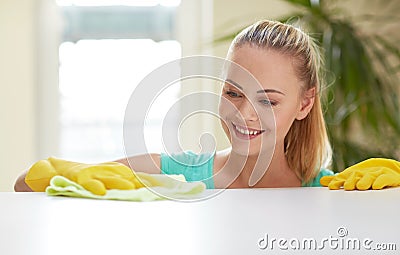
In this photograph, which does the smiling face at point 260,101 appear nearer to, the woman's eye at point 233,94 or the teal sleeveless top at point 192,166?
the woman's eye at point 233,94

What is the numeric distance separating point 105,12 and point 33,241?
2.43 meters

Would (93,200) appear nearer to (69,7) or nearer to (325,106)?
(325,106)

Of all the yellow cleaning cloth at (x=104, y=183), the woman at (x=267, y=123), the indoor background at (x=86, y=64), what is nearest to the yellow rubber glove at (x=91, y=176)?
the yellow cleaning cloth at (x=104, y=183)

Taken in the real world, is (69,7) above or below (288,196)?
above

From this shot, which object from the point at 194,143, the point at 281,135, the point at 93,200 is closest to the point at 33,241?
the point at 93,200

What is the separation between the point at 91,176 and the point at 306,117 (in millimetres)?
576

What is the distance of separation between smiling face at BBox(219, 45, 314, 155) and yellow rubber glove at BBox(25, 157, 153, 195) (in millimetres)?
208

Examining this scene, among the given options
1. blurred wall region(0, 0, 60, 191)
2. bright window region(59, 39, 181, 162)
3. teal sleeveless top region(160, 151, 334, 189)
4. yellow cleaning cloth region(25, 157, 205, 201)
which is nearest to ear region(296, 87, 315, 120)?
teal sleeveless top region(160, 151, 334, 189)

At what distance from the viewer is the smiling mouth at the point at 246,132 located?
971mm

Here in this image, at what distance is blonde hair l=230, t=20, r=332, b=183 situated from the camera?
122cm

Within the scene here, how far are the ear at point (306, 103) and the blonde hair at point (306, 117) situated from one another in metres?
0.01

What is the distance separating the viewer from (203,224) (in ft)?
1.86

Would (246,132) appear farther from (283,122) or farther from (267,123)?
(283,122)

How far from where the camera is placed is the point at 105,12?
112 inches
